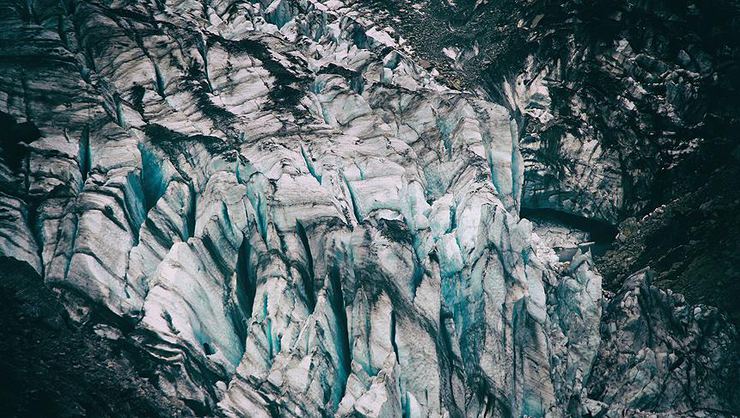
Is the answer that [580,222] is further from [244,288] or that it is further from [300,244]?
[244,288]

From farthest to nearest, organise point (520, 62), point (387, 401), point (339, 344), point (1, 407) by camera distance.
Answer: point (520, 62)
point (339, 344)
point (387, 401)
point (1, 407)

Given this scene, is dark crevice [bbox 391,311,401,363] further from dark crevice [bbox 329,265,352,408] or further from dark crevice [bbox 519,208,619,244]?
dark crevice [bbox 519,208,619,244]

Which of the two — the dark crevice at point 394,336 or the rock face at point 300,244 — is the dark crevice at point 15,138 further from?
the dark crevice at point 394,336

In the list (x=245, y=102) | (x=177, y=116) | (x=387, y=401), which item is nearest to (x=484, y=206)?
(x=387, y=401)

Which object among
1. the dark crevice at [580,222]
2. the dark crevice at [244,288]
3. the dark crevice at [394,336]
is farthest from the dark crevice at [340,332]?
the dark crevice at [580,222]

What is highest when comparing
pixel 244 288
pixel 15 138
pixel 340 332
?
pixel 15 138

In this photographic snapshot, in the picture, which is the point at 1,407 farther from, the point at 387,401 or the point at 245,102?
the point at 245,102

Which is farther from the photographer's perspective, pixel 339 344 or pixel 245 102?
pixel 245 102

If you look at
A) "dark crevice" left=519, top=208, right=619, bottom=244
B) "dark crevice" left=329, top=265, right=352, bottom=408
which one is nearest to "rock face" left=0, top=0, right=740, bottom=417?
"dark crevice" left=329, top=265, right=352, bottom=408

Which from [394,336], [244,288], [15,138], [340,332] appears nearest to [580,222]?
[394,336]
